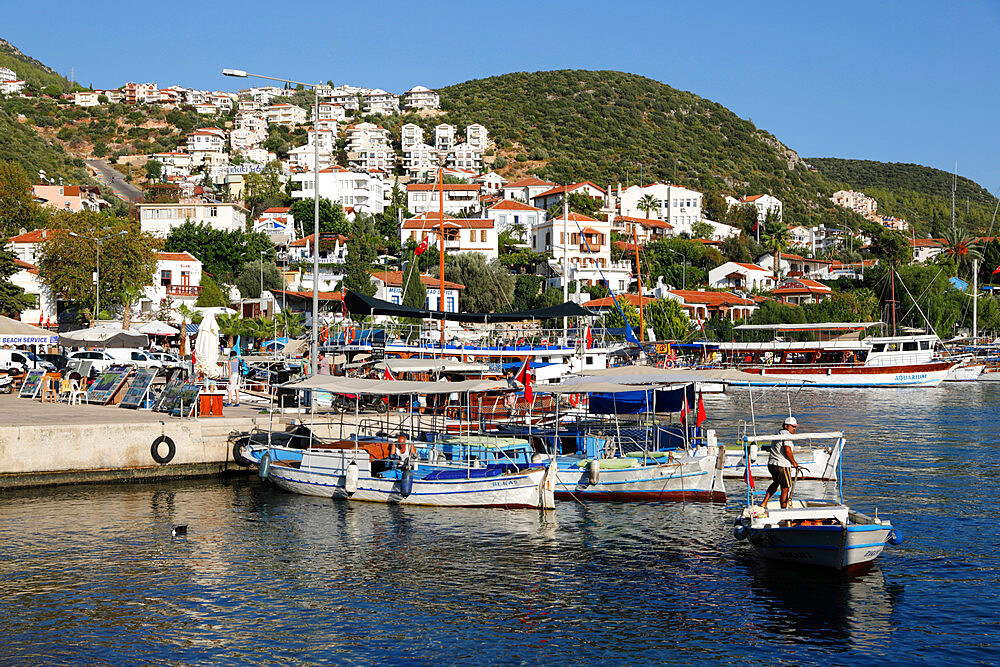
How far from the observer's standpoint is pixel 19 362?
41.2 m

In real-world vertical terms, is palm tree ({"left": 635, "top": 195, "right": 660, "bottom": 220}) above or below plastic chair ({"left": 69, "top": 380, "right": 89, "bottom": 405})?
above

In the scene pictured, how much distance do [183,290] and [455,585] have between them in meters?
69.2

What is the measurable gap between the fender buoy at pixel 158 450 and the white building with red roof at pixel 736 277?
300 ft

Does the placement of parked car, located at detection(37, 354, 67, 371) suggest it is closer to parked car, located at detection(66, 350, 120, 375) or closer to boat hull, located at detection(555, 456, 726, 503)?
parked car, located at detection(66, 350, 120, 375)

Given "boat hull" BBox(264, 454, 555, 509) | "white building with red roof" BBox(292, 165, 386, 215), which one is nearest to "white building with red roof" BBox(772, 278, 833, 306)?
"white building with red roof" BBox(292, 165, 386, 215)

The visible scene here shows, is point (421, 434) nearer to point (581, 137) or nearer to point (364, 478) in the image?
point (364, 478)

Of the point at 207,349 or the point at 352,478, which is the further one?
the point at 207,349

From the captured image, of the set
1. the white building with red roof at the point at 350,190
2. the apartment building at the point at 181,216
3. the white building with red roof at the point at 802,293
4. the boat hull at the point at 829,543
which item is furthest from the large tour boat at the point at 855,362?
the white building with red roof at the point at 350,190

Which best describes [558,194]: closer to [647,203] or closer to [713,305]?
[647,203]

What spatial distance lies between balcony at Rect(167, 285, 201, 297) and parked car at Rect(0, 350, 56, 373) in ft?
124

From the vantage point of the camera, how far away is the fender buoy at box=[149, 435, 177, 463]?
84.1 feet

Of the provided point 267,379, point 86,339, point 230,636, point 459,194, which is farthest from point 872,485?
point 459,194

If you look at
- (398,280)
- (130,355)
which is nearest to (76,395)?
(130,355)

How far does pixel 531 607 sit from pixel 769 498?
19.3 ft
